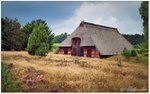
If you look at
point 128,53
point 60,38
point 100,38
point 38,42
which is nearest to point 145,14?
point 128,53

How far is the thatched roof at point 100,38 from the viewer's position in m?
9.27

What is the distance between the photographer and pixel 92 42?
9336 mm

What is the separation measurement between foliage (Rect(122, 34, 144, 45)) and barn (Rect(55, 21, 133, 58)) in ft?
0.43

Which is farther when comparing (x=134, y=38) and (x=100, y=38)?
(x=100, y=38)

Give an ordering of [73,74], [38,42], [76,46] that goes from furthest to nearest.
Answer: [76,46]
[38,42]
[73,74]

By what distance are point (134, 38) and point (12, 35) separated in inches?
144

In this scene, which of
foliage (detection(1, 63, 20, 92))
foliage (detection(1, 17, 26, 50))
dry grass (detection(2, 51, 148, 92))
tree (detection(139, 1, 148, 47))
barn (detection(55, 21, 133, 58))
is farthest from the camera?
barn (detection(55, 21, 133, 58))

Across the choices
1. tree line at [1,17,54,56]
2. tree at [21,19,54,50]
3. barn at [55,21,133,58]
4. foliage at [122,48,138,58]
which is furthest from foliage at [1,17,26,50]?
foliage at [122,48,138,58]

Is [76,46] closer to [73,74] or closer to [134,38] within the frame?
[73,74]

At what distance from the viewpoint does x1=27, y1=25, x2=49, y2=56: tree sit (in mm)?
9094

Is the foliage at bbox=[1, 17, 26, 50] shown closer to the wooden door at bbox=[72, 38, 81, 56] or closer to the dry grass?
the dry grass

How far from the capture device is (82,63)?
8.96 metres

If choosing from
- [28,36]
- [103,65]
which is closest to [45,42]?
[28,36]

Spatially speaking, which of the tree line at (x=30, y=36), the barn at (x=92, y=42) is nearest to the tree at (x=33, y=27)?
the tree line at (x=30, y=36)
